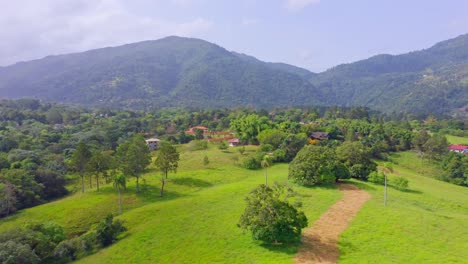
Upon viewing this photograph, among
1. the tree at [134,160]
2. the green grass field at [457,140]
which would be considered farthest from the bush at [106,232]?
the green grass field at [457,140]

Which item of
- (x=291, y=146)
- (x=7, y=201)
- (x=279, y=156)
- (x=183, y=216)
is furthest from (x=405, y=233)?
(x=7, y=201)

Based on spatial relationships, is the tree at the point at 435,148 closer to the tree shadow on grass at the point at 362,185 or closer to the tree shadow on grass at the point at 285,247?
the tree shadow on grass at the point at 362,185

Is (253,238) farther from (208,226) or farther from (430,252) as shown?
(430,252)

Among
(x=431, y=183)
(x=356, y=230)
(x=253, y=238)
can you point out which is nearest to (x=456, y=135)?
(x=431, y=183)

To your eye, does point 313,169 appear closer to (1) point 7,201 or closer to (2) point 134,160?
(2) point 134,160

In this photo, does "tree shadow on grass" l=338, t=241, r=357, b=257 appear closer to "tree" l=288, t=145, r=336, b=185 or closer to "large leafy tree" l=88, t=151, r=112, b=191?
"tree" l=288, t=145, r=336, b=185
